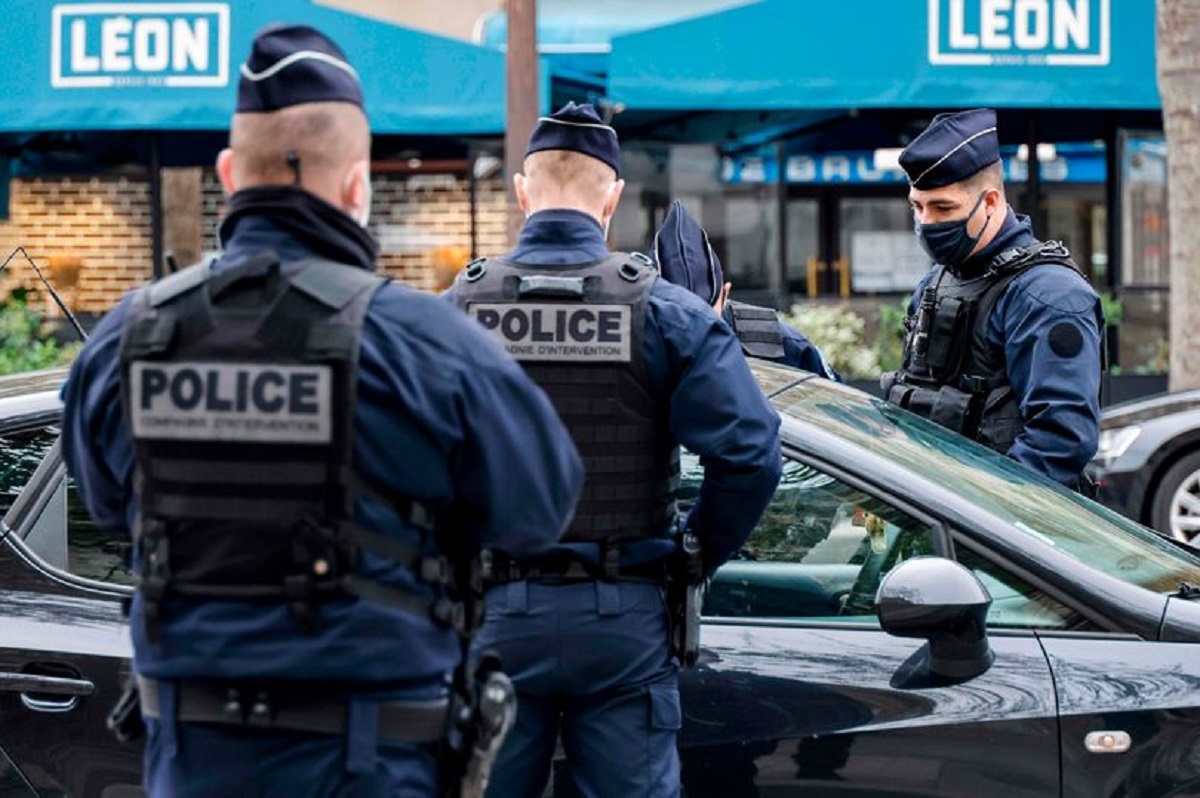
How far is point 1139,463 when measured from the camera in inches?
383

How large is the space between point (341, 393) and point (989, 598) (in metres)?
1.49

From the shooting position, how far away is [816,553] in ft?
12.8

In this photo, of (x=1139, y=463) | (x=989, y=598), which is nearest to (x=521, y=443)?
(x=989, y=598)

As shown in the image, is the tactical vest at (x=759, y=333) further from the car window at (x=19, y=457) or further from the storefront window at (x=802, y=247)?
the storefront window at (x=802, y=247)

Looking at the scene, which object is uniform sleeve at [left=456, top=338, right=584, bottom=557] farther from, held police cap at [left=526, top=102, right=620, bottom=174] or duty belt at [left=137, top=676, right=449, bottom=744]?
held police cap at [left=526, top=102, right=620, bottom=174]

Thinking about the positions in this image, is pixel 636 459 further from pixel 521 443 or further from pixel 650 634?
pixel 521 443

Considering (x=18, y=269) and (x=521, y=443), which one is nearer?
(x=521, y=443)

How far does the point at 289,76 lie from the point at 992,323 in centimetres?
294

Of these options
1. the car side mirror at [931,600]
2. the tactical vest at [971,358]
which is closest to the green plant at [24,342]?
the tactical vest at [971,358]

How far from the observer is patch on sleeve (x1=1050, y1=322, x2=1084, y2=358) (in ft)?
16.3

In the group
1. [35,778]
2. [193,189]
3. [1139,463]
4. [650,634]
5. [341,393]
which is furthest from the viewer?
[193,189]

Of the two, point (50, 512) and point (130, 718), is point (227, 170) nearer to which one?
point (130, 718)

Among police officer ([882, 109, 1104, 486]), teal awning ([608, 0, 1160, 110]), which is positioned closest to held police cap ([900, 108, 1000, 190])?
police officer ([882, 109, 1104, 486])

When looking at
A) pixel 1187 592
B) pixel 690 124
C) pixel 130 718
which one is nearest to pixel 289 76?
pixel 130 718
